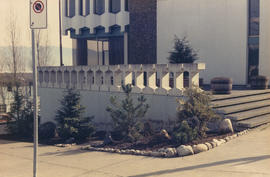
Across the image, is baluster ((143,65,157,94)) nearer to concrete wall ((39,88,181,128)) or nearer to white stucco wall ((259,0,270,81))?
concrete wall ((39,88,181,128))

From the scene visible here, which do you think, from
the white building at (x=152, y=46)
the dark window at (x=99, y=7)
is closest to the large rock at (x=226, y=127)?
the white building at (x=152, y=46)

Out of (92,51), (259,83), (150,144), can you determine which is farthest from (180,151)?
(92,51)

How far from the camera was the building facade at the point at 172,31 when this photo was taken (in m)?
22.2

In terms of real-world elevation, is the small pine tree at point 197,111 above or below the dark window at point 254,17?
below

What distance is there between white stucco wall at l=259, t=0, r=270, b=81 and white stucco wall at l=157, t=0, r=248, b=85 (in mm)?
1048

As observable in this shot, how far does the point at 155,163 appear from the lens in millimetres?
8883

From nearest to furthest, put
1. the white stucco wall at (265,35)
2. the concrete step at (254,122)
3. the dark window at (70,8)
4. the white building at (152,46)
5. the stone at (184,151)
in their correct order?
the stone at (184,151), the concrete step at (254,122), the white building at (152,46), the white stucco wall at (265,35), the dark window at (70,8)

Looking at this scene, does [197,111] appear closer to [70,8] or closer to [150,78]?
[150,78]

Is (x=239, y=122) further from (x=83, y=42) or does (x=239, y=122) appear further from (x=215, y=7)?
(x=83, y=42)

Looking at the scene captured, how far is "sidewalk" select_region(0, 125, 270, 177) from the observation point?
7813 millimetres

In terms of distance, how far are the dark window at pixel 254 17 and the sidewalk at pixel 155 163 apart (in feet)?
41.1

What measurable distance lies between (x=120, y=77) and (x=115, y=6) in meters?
15.1

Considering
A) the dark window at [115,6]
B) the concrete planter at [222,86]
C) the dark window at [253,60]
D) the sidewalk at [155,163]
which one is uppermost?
the dark window at [115,6]

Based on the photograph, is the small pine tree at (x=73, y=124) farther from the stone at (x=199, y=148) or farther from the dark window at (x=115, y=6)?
the dark window at (x=115, y=6)
